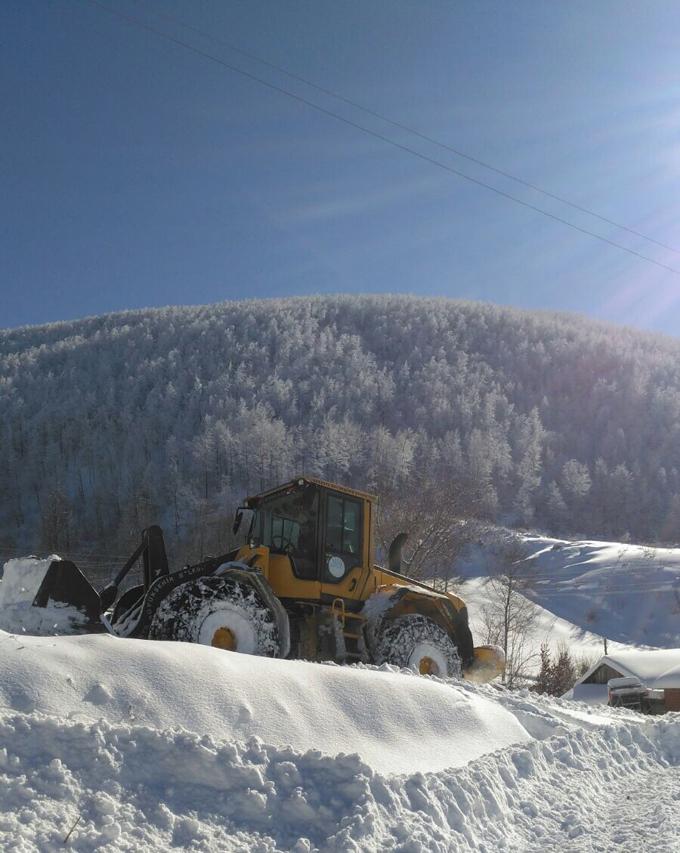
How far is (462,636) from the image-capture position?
1209 cm

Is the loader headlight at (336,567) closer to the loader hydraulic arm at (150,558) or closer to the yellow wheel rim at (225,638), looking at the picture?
the loader hydraulic arm at (150,558)

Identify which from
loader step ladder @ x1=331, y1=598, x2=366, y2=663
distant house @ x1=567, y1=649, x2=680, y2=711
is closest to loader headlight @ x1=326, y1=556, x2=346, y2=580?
loader step ladder @ x1=331, y1=598, x2=366, y2=663

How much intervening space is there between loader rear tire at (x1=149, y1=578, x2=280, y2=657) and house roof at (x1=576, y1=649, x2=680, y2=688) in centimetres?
1924

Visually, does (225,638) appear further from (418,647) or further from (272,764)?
(272,764)

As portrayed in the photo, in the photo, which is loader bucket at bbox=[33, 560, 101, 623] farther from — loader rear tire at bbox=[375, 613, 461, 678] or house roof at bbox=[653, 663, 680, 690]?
house roof at bbox=[653, 663, 680, 690]

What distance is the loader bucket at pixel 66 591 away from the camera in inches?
319

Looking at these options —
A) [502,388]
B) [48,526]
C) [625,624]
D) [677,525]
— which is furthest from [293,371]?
[625,624]

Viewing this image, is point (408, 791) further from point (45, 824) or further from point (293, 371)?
point (293, 371)

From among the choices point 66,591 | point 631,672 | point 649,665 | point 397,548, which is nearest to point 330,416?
point 649,665

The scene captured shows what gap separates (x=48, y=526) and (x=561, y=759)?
54120 millimetres

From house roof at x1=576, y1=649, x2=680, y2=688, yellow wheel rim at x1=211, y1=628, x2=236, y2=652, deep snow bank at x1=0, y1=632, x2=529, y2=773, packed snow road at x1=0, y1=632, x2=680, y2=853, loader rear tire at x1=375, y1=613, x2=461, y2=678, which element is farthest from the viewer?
house roof at x1=576, y1=649, x2=680, y2=688

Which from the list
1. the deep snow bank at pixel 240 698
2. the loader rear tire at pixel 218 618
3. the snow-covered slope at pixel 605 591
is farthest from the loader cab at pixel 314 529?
the snow-covered slope at pixel 605 591

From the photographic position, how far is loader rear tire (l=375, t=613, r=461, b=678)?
1045cm

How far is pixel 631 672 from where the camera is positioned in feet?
88.8
